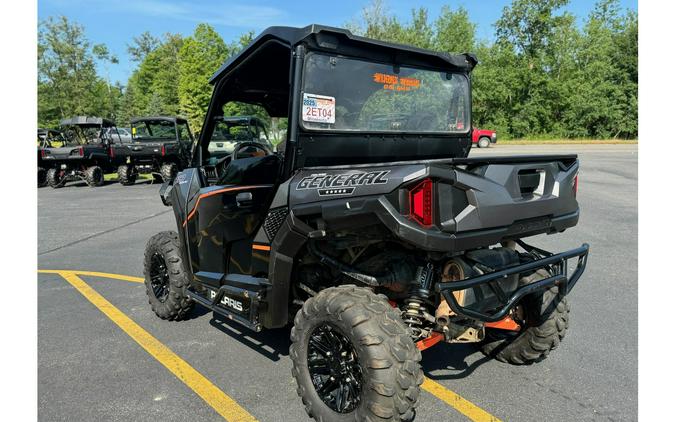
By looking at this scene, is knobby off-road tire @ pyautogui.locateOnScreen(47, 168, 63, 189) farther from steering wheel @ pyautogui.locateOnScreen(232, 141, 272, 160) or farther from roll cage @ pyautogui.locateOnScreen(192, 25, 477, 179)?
steering wheel @ pyautogui.locateOnScreen(232, 141, 272, 160)

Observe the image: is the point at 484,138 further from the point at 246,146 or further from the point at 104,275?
the point at 246,146

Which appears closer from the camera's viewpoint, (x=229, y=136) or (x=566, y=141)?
(x=229, y=136)

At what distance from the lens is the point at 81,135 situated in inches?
752

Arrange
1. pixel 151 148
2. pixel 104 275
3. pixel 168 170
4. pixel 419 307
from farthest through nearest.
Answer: pixel 168 170
pixel 151 148
pixel 104 275
pixel 419 307

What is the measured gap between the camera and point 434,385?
10.7ft

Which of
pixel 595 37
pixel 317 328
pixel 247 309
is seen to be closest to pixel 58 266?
pixel 247 309

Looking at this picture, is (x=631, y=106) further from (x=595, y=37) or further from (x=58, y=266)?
(x=58, y=266)

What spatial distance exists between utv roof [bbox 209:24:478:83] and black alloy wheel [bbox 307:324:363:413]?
1673 mm

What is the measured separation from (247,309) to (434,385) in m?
1.39

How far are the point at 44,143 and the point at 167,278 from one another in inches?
700

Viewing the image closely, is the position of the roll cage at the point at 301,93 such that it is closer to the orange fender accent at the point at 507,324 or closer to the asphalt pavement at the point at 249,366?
the orange fender accent at the point at 507,324

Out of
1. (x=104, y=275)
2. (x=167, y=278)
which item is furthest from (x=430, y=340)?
(x=104, y=275)

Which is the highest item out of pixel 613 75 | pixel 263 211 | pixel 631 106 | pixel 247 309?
pixel 613 75

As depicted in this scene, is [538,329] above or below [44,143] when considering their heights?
below
